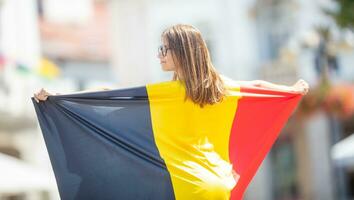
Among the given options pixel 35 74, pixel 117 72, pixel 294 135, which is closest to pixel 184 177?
Result: pixel 35 74

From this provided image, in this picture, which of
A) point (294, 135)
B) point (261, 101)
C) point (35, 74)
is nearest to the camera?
point (261, 101)

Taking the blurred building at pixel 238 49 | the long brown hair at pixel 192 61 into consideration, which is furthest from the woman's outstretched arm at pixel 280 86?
the blurred building at pixel 238 49

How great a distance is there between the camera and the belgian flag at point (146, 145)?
3732mm

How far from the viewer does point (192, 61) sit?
12.5ft

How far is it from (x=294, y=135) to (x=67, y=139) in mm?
22053

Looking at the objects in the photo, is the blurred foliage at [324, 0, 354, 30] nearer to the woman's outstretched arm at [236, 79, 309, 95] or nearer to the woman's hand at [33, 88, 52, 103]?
the woman's outstretched arm at [236, 79, 309, 95]

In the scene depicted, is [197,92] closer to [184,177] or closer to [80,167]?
[184,177]

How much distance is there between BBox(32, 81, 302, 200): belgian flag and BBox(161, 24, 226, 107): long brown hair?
0.17 feet

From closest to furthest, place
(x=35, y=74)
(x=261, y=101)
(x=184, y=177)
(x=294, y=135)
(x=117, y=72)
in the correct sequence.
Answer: (x=184, y=177)
(x=261, y=101)
(x=35, y=74)
(x=294, y=135)
(x=117, y=72)

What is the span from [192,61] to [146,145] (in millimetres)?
408

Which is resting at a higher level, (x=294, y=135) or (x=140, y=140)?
(x=140, y=140)

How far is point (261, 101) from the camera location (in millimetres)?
4141

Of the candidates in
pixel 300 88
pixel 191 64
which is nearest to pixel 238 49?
pixel 300 88

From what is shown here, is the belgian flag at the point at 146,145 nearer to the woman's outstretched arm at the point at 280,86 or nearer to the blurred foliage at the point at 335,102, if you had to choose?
the woman's outstretched arm at the point at 280,86
